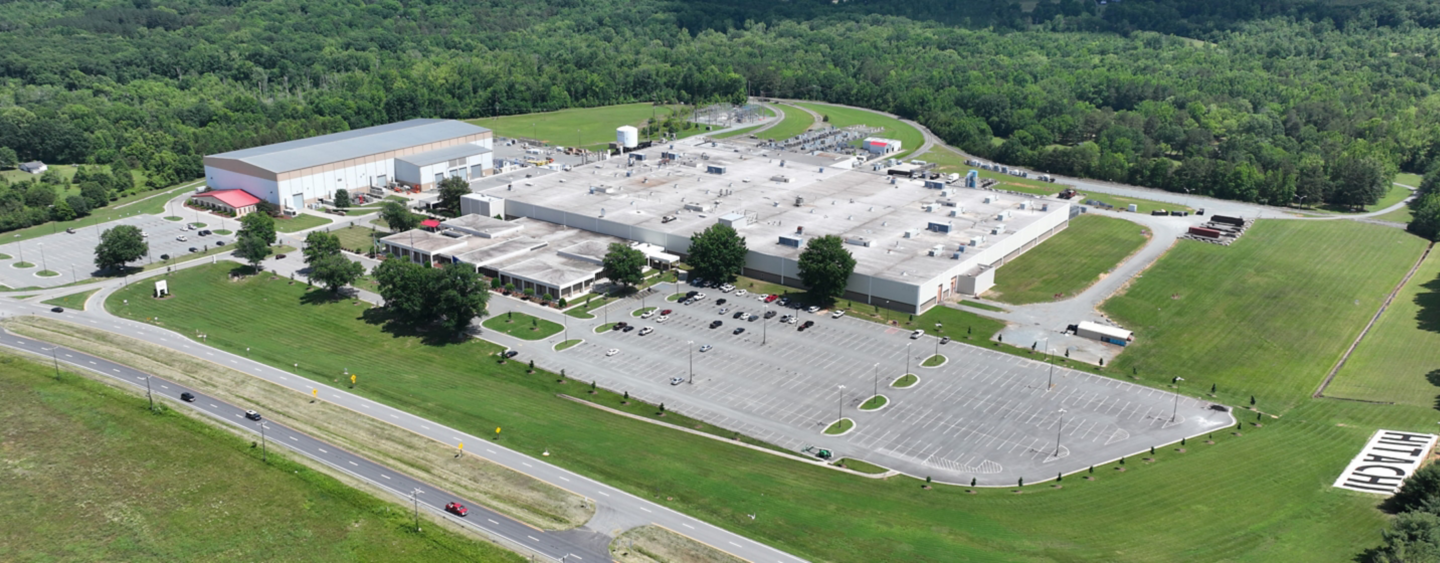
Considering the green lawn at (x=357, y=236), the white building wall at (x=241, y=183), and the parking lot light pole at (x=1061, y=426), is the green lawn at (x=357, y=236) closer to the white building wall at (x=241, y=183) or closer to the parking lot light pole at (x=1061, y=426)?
the white building wall at (x=241, y=183)

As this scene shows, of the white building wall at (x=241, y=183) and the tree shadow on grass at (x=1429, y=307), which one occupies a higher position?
the white building wall at (x=241, y=183)

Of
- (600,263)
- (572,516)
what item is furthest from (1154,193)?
(572,516)

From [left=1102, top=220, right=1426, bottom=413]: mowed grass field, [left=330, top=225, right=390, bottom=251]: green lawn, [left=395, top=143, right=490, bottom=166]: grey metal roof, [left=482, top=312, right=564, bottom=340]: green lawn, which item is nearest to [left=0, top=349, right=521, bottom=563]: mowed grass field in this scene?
[left=482, top=312, right=564, bottom=340]: green lawn

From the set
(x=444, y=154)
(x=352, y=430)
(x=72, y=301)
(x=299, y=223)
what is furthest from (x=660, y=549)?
(x=444, y=154)

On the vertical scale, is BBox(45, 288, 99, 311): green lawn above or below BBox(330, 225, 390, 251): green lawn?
below

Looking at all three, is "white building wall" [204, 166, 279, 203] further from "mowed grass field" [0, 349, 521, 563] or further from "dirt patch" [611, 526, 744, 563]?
"dirt patch" [611, 526, 744, 563]

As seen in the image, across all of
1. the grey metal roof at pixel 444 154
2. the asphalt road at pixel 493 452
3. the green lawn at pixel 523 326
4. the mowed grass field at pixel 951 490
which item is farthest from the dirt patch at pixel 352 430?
the grey metal roof at pixel 444 154

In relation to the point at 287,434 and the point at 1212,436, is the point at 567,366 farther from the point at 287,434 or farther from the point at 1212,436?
the point at 1212,436
